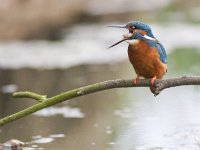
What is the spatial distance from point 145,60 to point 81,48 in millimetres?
8749

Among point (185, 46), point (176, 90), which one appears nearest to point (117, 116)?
point (176, 90)

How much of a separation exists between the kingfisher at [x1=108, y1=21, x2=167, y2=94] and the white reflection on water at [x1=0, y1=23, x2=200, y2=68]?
6.59 m

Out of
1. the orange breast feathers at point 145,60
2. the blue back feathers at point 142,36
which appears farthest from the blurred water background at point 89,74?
A: the blue back feathers at point 142,36

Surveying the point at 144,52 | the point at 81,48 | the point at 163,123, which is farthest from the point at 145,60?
the point at 81,48

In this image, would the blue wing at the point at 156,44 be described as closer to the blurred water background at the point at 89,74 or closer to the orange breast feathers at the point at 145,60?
the orange breast feathers at the point at 145,60

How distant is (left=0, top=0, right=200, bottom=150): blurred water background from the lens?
6.57 metres

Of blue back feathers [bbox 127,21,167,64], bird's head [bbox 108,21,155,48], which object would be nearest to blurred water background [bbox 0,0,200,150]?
blue back feathers [bbox 127,21,167,64]

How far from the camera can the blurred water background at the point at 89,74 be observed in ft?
21.5

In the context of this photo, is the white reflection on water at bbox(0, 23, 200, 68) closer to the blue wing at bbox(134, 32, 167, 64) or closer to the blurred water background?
the blurred water background

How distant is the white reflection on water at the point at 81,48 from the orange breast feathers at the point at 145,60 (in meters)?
6.59

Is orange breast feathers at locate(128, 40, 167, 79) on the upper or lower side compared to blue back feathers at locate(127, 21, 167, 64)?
lower

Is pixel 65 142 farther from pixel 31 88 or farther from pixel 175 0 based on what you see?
pixel 175 0

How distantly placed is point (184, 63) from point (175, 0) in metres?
13.2

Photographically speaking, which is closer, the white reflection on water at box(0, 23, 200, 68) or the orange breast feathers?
the orange breast feathers
